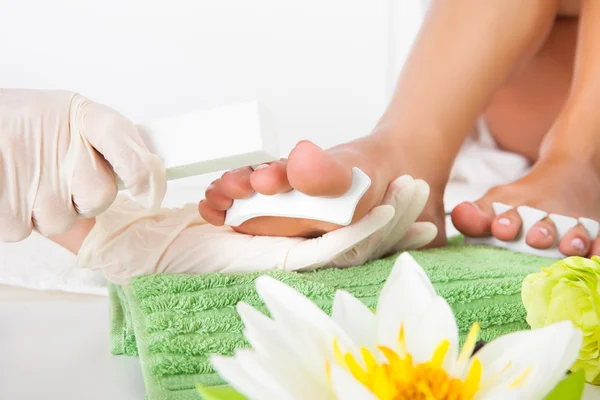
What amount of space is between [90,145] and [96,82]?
1.42 meters

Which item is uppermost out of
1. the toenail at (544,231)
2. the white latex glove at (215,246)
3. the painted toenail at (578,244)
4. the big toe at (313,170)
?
the big toe at (313,170)

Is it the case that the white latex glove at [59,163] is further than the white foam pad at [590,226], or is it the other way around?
the white foam pad at [590,226]

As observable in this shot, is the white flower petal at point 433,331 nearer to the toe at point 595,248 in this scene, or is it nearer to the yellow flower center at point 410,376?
the yellow flower center at point 410,376

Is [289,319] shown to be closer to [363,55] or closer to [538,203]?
[538,203]

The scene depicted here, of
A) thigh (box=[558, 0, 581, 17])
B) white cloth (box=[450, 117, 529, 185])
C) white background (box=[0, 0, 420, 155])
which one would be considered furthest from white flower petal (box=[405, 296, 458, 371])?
white background (box=[0, 0, 420, 155])

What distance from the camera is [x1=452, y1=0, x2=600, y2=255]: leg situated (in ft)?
2.74

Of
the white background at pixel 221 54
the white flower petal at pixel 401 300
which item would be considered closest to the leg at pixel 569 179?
the white flower petal at pixel 401 300

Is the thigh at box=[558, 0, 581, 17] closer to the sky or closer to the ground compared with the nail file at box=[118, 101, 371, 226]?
closer to the sky

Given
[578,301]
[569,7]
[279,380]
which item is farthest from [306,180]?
[569,7]

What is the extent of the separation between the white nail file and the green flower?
0.83 ft

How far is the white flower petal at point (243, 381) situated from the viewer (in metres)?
0.25

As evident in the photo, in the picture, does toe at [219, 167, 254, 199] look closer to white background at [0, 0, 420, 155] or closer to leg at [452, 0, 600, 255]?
leg at [452, 0, 600, 255]

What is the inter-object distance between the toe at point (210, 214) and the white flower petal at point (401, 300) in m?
0.44

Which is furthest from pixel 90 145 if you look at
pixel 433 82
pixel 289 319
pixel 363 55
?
pixel 363 55
